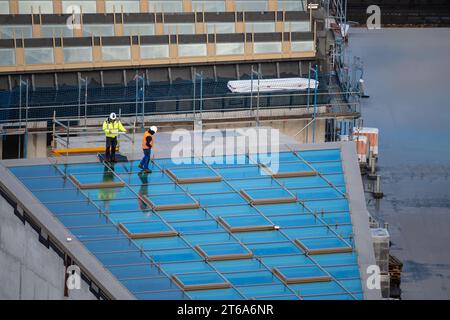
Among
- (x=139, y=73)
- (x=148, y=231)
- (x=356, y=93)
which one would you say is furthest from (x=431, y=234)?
(x=148, y=231)

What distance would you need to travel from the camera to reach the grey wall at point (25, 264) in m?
125

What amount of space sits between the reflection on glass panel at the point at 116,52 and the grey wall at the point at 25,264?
2675 centimetres

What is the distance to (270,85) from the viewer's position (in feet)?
495

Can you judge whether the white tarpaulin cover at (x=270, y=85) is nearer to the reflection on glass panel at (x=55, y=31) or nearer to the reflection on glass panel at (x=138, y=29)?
the reflection on glass panel at (x=138, y=29)

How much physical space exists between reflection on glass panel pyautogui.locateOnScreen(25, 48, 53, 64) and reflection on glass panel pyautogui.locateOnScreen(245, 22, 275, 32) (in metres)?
12.2

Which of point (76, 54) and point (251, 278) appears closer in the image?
point (251, 278)

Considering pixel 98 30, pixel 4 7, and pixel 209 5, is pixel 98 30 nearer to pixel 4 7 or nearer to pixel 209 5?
pixel 4 7

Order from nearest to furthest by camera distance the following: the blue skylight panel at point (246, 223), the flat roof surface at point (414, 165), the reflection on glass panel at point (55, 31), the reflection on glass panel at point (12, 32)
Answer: the blue skylight panel at point (246, 223) < the flat roof surface at point (414, 165) < the reflection on glass panel at point (12, 32) < the reflection on glass panel at point (55, 31)

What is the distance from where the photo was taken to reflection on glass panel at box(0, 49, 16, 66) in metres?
151

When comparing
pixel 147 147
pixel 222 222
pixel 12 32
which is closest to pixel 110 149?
pixel 147 147

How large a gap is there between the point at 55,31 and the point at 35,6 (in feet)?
8.42

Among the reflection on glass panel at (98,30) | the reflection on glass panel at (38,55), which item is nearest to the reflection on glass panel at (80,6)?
the reflection on glass panel at (98,30)

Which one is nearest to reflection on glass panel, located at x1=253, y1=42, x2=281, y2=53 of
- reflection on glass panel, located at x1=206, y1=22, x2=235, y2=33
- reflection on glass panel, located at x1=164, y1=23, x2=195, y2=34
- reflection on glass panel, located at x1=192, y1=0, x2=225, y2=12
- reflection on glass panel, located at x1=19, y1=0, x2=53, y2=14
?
reflection on glass panel, located at x1=206, y1=22, x2=235, y2=33

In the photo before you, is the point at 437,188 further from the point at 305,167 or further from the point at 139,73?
the point at 305,167
